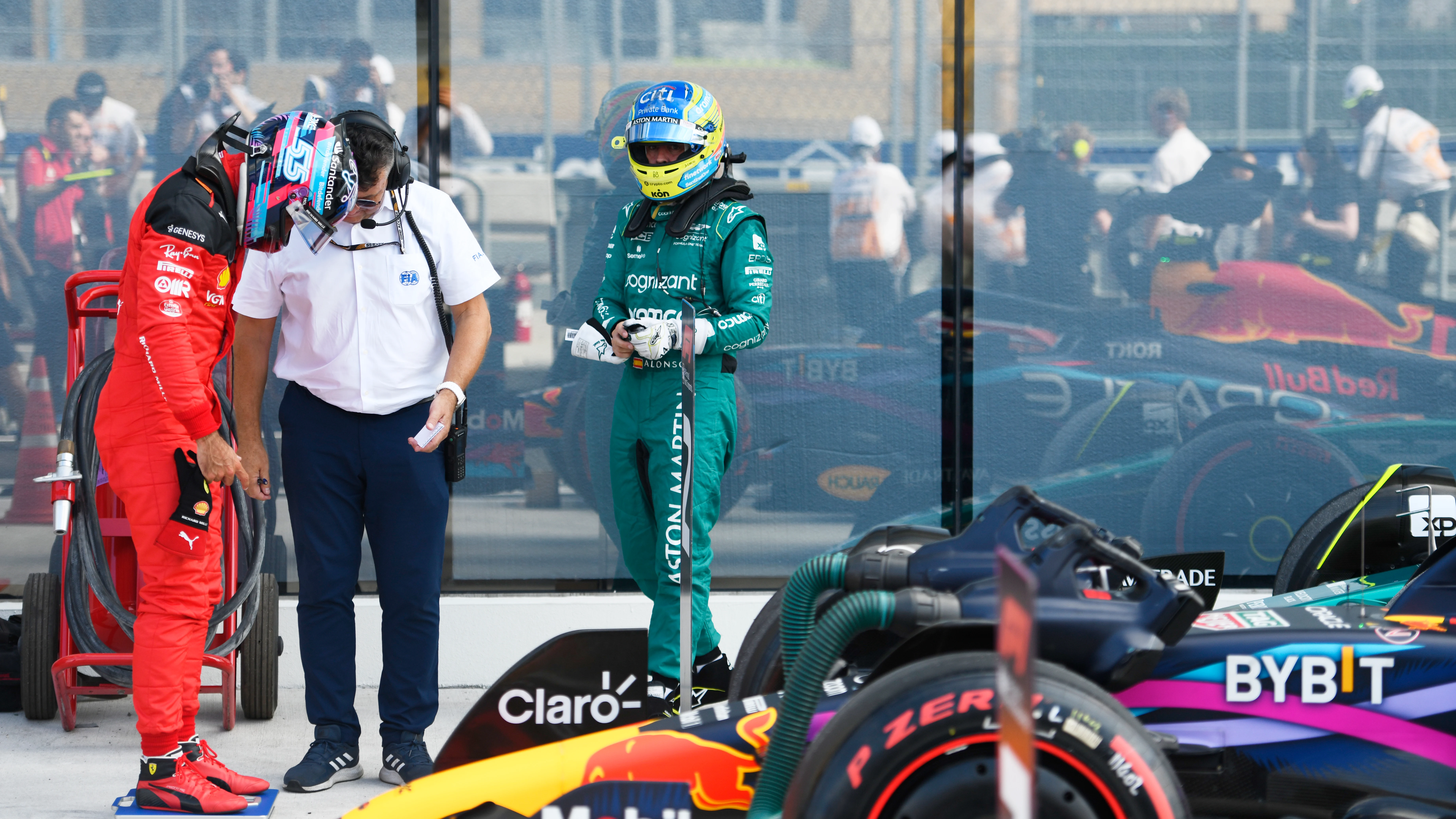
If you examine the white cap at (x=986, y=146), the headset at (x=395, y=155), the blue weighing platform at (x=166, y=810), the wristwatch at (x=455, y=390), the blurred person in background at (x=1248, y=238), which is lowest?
the blue weighing platform at (x=166, y=810)

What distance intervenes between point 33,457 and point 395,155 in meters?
2.21

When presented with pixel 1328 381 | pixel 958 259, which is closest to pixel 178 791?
pixel 958 259

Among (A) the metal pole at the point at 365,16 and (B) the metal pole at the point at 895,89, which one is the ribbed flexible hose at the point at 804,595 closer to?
(B) the metal pole at the point at 895,89

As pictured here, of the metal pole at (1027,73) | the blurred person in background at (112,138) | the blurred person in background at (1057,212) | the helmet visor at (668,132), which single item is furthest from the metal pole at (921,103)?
the blurred person in background at (112,138)

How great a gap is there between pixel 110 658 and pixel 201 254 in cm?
144

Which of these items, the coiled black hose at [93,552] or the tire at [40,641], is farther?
the tire at [40,641]

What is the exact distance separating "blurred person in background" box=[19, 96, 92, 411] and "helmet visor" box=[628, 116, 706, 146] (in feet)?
7.26

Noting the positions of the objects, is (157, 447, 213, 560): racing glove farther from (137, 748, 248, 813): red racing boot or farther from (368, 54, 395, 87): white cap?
(368, 54, 395, 87): white cap

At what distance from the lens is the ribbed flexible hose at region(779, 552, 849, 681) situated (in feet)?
8.98

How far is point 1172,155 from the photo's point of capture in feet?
17.2

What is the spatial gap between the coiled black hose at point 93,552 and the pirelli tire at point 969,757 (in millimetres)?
2693

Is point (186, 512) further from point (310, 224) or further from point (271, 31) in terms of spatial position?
point (271, 31)

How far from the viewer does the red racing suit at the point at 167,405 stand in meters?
3.60

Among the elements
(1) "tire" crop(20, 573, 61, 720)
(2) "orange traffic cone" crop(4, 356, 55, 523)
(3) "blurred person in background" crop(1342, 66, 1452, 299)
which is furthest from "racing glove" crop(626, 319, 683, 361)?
(3) "blurred person in background" crop(1342, 66, 1452, 299)
